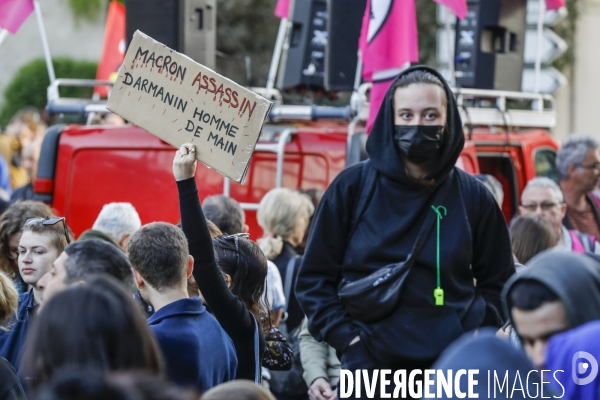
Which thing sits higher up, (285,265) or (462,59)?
(462,59)

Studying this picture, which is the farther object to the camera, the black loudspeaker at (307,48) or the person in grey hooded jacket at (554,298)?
the black loudspeaker at (307,48)

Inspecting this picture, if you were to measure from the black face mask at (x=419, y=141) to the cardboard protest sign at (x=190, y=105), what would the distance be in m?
0.52

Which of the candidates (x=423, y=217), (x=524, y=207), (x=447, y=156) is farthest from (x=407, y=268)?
(x=524, y=207)

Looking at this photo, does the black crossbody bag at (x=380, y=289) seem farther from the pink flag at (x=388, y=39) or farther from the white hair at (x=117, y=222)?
the pink flag at (x=388, y=39)

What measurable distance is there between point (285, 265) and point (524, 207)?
168 cm

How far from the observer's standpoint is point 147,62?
3773 mm

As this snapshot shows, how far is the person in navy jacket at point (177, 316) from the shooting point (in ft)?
9.80

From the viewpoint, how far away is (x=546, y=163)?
7594 millimetres

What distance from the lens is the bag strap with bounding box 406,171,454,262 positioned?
3.49 metres

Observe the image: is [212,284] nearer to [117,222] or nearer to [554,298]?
[554,298]

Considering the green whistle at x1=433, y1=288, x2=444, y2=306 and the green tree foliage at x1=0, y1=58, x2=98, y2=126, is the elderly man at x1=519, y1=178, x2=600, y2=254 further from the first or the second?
the green tree foliage at x1=0, y1=58, x2=98, y2=126

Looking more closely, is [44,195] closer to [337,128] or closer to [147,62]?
[337,128]

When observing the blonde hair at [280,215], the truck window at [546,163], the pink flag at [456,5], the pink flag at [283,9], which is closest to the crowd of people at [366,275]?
the blonde hair at [280,215]

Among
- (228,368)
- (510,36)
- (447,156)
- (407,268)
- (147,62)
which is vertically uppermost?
(510,36)
